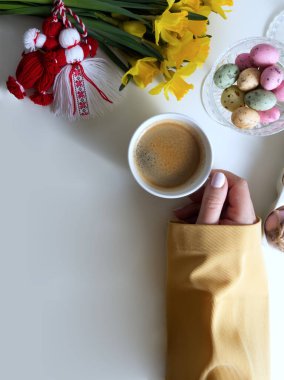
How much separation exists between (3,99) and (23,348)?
1.38 feet

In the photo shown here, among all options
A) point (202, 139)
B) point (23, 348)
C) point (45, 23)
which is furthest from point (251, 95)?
point (23, 348)

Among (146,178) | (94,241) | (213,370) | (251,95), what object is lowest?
(213,370)

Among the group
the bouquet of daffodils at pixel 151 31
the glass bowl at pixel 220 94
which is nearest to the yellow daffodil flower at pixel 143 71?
the bouquet of daffodils at pixel 151 31

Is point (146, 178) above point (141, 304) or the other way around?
above

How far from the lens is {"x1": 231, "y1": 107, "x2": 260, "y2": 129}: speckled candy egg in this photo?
0.74 meters

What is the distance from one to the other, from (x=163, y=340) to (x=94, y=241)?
0.66 ft

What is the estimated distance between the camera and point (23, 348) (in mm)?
771

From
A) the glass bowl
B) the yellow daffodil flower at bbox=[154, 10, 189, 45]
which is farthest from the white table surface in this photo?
the yellow daffodil flower at bbox=[154, 10, 189, 45]

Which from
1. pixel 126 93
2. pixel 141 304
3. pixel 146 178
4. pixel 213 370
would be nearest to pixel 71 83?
pixel 126 93

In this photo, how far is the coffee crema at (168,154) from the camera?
77cm

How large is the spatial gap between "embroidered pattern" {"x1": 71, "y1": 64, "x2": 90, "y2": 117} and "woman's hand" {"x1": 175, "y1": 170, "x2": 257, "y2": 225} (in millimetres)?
237

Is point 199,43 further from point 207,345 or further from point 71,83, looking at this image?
point 207,345

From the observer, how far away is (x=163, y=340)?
772 millimetres

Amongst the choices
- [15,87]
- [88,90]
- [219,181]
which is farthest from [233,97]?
→ [15,87]
